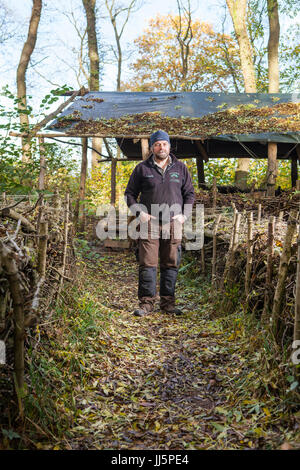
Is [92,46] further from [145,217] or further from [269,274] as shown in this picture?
[269,274]

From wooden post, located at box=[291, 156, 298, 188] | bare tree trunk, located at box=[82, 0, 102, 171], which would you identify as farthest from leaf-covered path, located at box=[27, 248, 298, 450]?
bare tree trunk, located at box=[82, 0, 102, 171]

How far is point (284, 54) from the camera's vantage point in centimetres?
2433

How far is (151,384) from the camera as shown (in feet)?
11.0

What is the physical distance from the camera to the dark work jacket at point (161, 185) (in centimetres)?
516

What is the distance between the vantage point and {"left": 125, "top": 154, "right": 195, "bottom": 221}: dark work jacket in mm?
5156

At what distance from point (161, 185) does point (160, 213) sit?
13.2 inches

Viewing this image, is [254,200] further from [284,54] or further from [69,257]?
[284,54]

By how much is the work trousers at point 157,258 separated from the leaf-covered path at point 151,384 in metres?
0.32

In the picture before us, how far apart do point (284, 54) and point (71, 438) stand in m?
25.9

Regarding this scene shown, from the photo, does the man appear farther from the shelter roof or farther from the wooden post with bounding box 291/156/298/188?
the wooden post with bounding box 291/156/298/188

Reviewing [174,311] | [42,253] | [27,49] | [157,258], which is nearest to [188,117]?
[157,258]
